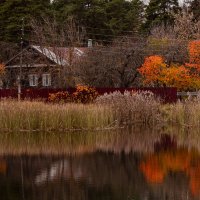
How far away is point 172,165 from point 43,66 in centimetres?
2760

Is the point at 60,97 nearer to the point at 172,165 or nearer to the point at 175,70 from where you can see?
the point at 175,70

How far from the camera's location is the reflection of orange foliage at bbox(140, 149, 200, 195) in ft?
47.1

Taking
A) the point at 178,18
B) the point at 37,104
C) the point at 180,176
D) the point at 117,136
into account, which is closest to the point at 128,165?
the point at 180,176

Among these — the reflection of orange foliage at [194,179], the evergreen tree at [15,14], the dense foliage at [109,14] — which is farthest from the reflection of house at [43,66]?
the reflection of orange foliage at [194,179]

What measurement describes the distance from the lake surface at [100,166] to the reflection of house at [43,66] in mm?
15224

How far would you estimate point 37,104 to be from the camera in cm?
2400

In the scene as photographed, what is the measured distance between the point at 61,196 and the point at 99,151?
656 centimetres

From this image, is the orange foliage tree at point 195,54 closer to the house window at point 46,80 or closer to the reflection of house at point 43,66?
the reflection of house at point 43,66

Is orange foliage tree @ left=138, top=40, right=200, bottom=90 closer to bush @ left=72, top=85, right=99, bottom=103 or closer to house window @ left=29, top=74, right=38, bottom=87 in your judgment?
bush @ left=72, top=85, right=99, bottom=103

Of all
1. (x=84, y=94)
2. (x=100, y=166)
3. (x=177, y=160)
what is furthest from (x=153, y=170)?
(x=84, y=94)

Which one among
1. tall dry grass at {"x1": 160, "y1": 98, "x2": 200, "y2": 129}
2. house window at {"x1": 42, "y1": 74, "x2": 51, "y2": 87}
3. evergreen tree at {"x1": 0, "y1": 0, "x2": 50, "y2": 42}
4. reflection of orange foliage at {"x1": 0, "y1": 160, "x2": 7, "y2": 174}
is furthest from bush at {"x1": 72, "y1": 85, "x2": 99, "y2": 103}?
evergreen tree at {"x1": 0, "y1": 0, "x2": 50, "y2": 42}

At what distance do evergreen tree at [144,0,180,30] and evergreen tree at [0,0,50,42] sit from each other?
11.4 meters

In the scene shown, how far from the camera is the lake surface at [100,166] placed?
42.5 ft

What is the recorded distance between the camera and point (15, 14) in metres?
46.5
